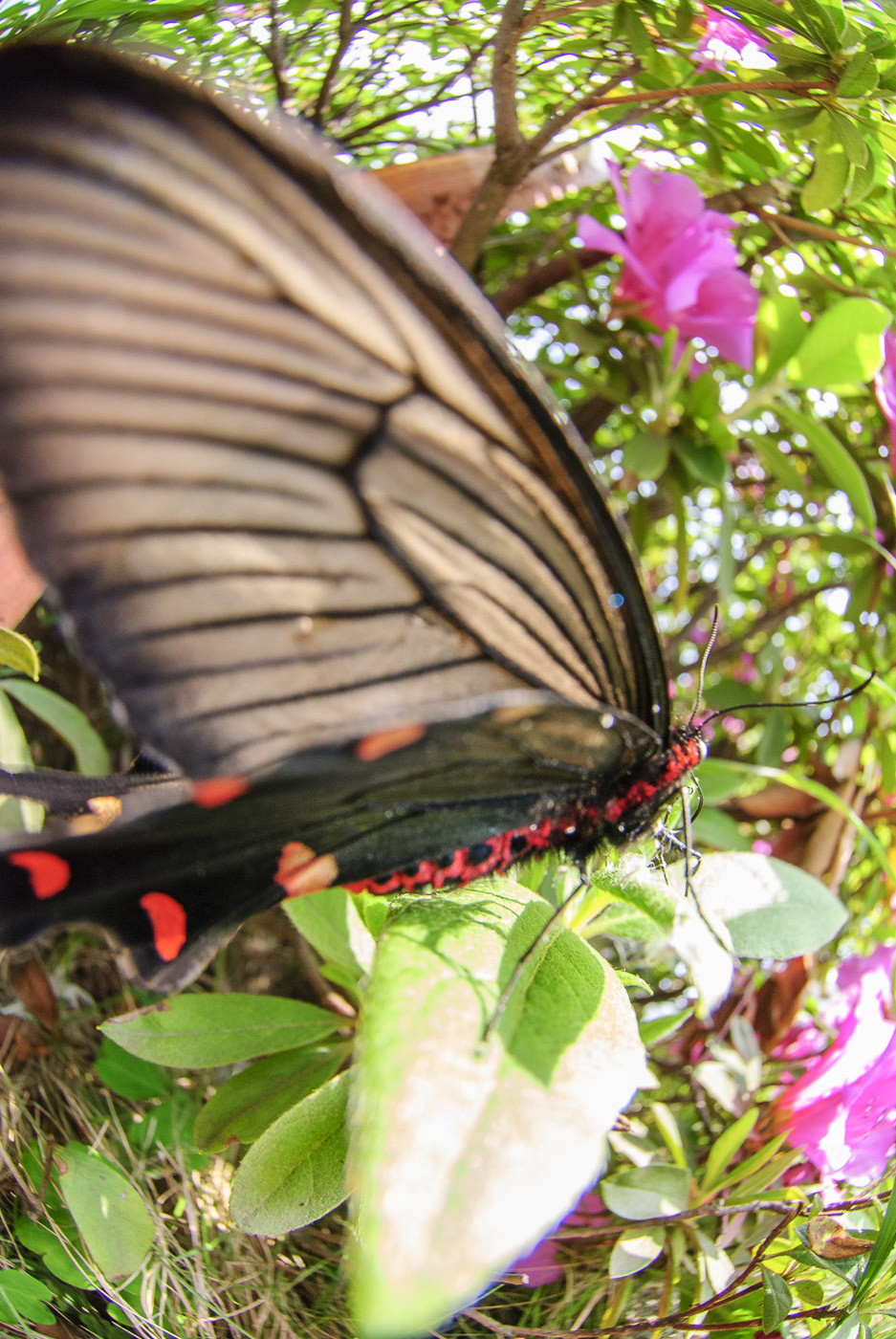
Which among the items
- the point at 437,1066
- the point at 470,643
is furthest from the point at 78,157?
the point at 437,1066

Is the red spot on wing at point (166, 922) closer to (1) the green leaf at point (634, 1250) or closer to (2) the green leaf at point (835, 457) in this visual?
(1) the green leaf at point (634, 1250)

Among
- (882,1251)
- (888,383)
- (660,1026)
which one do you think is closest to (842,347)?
(888,383)

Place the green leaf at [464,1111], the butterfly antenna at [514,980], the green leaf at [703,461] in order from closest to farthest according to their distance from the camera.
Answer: the green leaf at [464,1111] → the butterfly antenna at [514,980] → the green leaf at [703,461]

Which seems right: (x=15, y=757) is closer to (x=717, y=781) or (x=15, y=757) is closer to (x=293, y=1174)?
(x=293, y=1174)

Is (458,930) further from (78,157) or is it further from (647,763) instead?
(78,157)

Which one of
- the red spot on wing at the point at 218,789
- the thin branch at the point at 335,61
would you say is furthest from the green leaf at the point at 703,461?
the red spot on wing at the point at 218,789

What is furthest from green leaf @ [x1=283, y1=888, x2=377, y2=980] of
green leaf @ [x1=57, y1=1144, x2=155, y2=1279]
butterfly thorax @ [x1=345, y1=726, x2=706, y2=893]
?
green leaf @ [x1=57, y1=1144, x2=155, y2=1279]

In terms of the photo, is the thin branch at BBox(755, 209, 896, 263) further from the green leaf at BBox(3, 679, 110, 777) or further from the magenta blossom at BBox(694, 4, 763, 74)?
the green leaf at BBox(3, 679, 110, 777)
